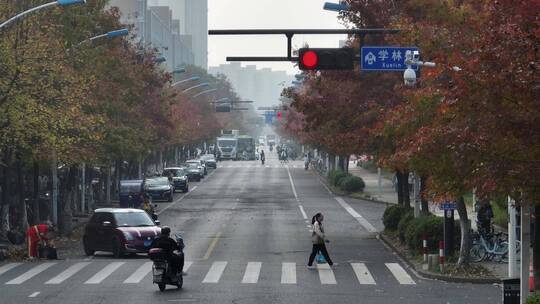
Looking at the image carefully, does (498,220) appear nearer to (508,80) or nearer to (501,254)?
(501,254)

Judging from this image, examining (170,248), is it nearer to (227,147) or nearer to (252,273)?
(252,273)

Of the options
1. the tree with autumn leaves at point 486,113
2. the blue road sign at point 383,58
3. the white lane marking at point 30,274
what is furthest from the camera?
the blue road sign at point 383,58

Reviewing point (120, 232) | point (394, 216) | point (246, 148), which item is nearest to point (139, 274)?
point (120, 232)

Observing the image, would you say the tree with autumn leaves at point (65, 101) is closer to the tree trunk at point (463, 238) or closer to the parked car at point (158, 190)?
the parked car at point (158, 190)

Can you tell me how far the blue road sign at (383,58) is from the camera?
3150 cm

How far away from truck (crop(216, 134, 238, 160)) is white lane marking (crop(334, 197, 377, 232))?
76.7 metres

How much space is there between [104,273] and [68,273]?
3.14ft

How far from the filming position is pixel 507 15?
2131 centimetres

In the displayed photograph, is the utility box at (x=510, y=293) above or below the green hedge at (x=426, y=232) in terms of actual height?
above

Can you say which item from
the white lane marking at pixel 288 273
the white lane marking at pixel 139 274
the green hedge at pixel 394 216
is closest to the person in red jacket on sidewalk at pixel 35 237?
the white lane marking at pixel 139 274

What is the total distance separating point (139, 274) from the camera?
3194 cm

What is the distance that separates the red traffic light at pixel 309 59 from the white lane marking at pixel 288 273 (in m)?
6.05

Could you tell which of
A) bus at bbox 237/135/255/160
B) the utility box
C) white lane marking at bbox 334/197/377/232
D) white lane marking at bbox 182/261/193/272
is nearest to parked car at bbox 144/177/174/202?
white lane marking at bbox 334/197/377/232

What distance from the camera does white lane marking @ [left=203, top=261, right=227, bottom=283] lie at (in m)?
30.1
